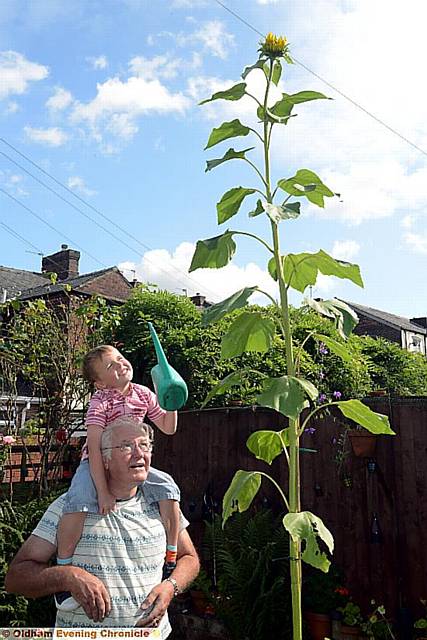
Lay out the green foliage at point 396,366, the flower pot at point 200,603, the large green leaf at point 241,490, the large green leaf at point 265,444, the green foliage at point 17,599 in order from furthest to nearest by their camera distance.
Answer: the green foliage at point 396,366 → the flower pot at point 200,603 → the green foliage at point 17,599 → the large green leaf at point 265,444 → the large green leaf at point 241,490

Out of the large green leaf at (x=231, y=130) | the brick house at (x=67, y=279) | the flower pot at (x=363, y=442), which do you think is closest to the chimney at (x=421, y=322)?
the brick house at (x=67, y=279)

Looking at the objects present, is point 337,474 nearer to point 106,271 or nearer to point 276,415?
point 276,415

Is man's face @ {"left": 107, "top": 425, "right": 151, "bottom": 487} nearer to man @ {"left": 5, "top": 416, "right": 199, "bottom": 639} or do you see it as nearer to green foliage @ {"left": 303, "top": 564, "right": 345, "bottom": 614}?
man @ {"left": 5, "top": 416, "right": 199, "bottom": 639}

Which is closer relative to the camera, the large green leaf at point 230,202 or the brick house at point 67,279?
the large green leaf at point 230,202

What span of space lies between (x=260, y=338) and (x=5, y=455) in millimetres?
3838

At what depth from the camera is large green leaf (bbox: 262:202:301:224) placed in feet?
5.55

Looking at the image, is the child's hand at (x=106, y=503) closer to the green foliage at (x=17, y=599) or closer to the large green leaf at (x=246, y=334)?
the large green leaf at (x=246, y=334)

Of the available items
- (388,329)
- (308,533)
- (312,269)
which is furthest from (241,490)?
(388,329)

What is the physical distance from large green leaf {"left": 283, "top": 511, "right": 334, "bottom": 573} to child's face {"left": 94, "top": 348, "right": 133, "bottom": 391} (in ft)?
1.86

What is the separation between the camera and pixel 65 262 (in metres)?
19.9

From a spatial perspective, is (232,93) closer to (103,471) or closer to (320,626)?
(103,471)

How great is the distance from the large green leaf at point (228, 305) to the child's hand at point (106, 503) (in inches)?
19.4

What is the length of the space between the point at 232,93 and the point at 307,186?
13.0 inches

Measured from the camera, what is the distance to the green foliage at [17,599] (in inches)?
118
